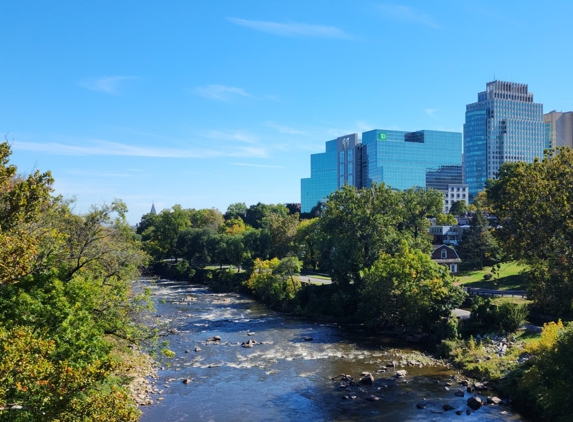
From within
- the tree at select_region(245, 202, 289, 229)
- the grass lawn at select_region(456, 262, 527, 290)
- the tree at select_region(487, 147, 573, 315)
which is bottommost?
the grass lawn at select_region(456, 262, 527, 290)

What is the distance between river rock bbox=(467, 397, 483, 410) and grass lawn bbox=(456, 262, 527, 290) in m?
33.9

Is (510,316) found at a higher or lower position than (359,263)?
lower

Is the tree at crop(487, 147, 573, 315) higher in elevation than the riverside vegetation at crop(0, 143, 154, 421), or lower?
higher

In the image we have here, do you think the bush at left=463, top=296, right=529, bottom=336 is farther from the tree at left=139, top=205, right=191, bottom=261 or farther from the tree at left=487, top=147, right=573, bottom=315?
the tree at left=139, top=205, right=191, bottom=261

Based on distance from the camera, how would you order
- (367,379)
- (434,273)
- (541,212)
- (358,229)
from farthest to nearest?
(358,229) < (434,273) < (367,379) < (541,212)

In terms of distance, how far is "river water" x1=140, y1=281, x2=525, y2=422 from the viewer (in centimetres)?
3169

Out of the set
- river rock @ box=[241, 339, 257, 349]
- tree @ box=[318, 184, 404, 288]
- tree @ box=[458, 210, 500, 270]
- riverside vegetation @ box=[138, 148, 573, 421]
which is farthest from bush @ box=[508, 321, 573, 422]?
tree @ box=[458, 210, 500, 270]

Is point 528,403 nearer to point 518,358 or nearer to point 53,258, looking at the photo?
point 518,358

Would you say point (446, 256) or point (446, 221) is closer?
point (446, 256)

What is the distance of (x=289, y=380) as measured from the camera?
38281 mm

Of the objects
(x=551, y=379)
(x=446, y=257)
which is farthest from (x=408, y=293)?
(x=446, y=257)

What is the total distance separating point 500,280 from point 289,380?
4569cm

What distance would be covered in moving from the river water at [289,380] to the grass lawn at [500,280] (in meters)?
26.7

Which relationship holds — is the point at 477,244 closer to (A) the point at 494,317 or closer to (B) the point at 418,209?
(B) the point at 418,209
